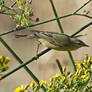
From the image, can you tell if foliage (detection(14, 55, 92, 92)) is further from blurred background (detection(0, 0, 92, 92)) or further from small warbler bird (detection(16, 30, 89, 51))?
blurred background (detection(0, 0, 92, 92))

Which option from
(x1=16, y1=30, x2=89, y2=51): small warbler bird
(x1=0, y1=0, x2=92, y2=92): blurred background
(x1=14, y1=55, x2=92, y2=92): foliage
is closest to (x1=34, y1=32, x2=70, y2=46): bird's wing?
(x1=16, y1=30, x2=89, y2=51): small warbler bird

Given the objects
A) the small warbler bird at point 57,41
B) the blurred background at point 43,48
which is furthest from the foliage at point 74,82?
the blurred background at point 43,48

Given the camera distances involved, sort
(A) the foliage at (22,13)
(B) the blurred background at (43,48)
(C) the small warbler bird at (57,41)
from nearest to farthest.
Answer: (C) the small warbler bird at (57,41) → (A) the foliage at (22,13) → (B) the blurred background at (43,48)

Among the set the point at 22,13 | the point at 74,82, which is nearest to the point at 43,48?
the point at 22,13

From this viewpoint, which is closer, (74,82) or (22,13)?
(74,82)

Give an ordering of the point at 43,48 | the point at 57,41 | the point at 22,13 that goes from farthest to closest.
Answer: the point at 43,48
the point at 22,13
the point at 57,41

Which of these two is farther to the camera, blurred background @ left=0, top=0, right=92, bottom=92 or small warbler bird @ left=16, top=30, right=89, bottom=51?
blurred background @ left=0, top=0, right=92, bottom=92

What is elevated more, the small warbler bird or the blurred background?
the small warbler bird

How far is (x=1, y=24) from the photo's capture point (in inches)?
226

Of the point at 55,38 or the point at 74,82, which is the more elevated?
the point at 55,38

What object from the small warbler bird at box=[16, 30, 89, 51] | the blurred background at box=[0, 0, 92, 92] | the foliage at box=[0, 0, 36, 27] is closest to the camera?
the small warbler bird at box=[16, 30, 89, 51]

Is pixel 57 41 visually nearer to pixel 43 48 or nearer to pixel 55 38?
pixel 55 38

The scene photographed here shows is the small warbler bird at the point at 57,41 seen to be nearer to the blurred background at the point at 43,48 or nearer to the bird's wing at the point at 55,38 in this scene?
the bird's wing at the point at 55,38

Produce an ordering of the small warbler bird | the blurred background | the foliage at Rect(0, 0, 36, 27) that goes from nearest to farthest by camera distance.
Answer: the small warbler bird
the foliage at Rect(0, 0, 36, 27)
the blurred background
